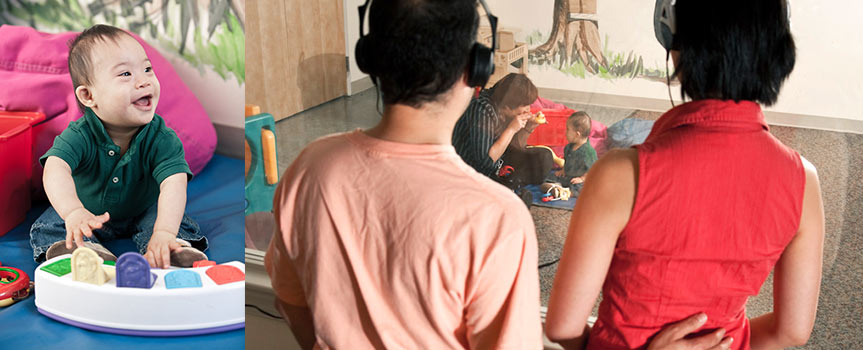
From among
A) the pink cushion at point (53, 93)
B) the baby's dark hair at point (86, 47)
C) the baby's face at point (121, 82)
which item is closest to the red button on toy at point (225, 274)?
the baby's face at point (121, 82)

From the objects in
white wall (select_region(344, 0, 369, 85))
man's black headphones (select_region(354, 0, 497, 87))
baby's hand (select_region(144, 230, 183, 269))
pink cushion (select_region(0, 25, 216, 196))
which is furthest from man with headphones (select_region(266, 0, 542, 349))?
pink cushion (select_region(0, 25, 216, 196))

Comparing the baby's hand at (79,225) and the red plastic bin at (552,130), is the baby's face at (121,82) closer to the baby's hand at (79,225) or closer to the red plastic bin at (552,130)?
the baby's hand at (79,225)

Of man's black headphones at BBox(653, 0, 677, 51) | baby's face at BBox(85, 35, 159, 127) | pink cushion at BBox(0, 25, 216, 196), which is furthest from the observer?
pink cushion at BBox(0, 25, 216, 196)

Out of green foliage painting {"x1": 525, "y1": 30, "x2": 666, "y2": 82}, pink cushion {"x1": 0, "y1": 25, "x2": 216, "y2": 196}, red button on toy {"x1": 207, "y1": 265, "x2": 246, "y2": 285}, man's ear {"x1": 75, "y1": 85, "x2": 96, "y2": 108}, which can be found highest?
green foliage painting {"x1": 525, "y1": 30, "x2": 666, "y2": 82}

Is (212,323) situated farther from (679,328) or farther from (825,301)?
(825,301)

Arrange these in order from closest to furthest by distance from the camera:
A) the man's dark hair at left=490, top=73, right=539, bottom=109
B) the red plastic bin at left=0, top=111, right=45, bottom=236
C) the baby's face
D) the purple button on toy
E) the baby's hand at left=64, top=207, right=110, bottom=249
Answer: the man's dark hair at left=490, top=73, right=539, bottom=109
the purple button on toy
the baby's hand at left=64, top=207, right=110, bottom=249
the baby's face
the red plastic bin at left=0, top=111, right=45, bottom=236

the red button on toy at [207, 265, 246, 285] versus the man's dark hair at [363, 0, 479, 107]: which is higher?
the man's dark hair at [363, 0, 479, 107]

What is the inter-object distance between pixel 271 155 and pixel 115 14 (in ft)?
3.55

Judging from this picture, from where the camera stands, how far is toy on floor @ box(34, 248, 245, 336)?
54.8 inches

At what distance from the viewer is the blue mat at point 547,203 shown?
1.22m

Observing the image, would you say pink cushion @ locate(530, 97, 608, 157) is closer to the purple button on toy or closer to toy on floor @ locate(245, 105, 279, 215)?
toy on floor @ locate(245, 105, 279, 215)

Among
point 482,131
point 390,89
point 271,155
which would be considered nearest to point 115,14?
point 271,155

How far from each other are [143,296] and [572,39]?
0.93 metres

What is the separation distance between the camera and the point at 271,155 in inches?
55.1
